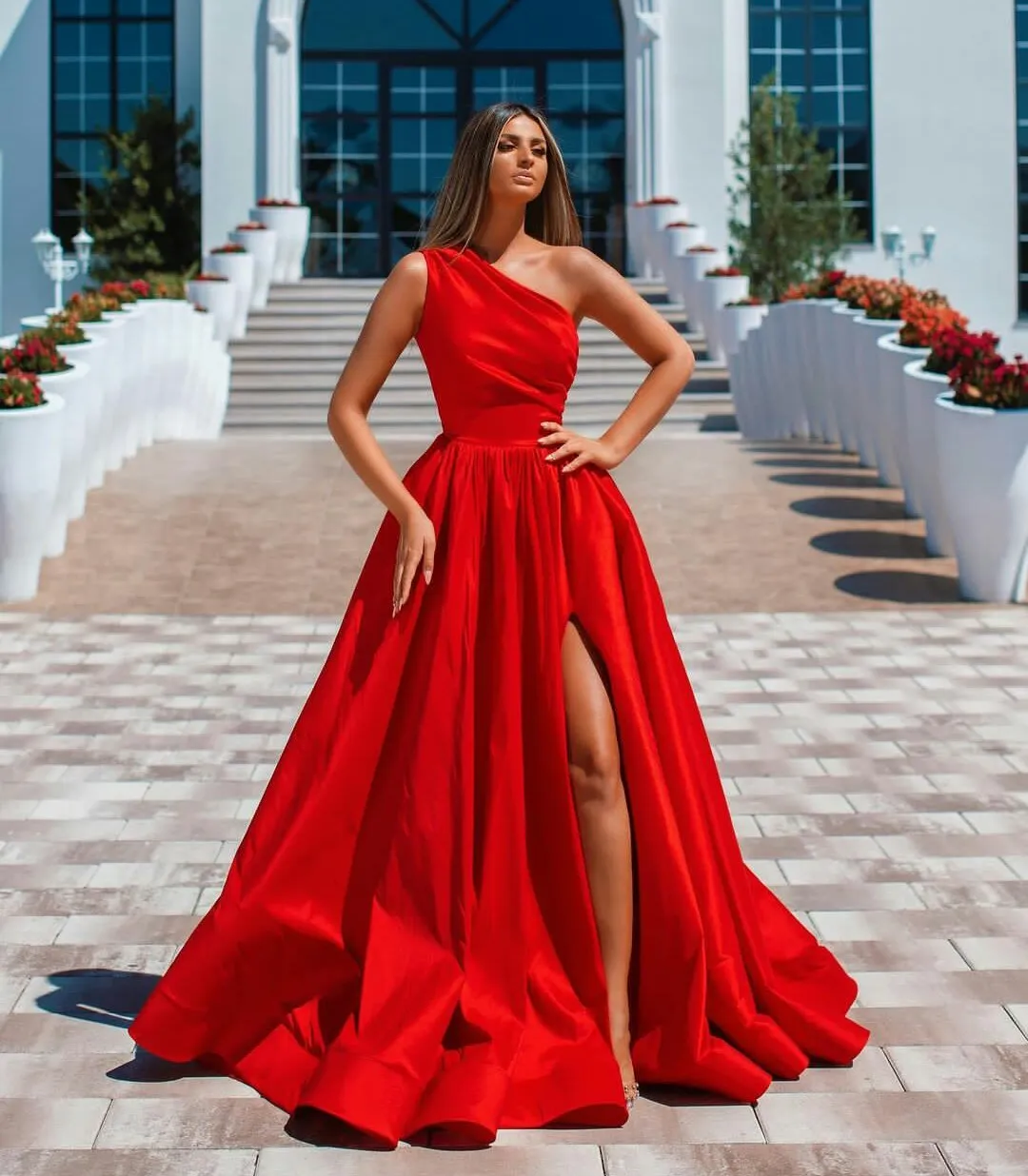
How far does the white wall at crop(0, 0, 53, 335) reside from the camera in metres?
22.4

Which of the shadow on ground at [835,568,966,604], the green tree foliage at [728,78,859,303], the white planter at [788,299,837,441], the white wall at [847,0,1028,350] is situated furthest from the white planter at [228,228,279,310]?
the shadow on ground at [835,568,966,604]

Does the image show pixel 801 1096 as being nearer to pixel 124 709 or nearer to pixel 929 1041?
pixel 929 1041

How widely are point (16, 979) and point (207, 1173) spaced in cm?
101

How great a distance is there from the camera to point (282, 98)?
20.4 m

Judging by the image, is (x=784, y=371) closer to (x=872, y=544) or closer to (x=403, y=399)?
(x=403, y=399)

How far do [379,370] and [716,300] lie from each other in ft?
46.1

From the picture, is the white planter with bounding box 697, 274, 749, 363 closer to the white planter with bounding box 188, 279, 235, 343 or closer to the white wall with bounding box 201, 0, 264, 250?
the white planter with bounding box 188, 279, 235, 343

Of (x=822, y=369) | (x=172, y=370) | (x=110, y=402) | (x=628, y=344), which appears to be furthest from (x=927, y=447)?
(x=172, y=370)

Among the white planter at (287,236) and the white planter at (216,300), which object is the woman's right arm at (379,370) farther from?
the white planter at (287,236)

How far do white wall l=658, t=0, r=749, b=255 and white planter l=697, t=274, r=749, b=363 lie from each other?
379cm

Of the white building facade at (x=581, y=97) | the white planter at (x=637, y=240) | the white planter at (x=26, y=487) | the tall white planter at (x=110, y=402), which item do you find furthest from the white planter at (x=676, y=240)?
the white planter at (x=26, y=487)

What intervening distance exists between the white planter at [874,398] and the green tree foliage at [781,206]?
31.6ft

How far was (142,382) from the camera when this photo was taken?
38.9 feet

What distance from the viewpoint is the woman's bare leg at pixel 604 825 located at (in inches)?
112
